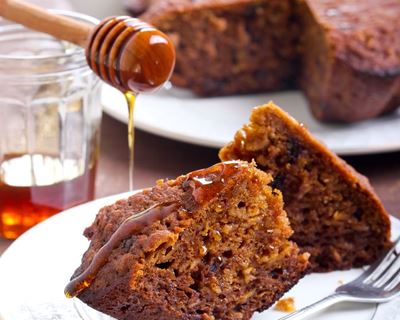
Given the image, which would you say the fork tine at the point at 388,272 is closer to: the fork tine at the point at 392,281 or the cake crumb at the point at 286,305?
the fork tine at the point at 392,281

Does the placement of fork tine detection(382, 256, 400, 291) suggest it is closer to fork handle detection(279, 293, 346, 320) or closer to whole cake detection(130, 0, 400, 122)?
fork handle detection(279, 293, 346, 320)

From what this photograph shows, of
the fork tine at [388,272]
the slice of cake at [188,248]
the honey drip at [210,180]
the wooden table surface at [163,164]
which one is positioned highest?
the honey drip at [210,180]

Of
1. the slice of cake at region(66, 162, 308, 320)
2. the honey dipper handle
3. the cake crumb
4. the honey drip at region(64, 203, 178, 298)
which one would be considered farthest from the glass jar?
the cake crumb

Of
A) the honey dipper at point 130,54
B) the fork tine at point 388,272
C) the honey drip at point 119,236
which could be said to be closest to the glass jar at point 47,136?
the honey dipper at point 130,54

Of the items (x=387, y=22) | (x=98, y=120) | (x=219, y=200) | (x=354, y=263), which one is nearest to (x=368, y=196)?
(x=354, y=263)

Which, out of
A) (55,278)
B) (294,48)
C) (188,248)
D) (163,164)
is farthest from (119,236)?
(294,48)

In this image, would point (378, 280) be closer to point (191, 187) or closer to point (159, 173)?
point (191, 187)
